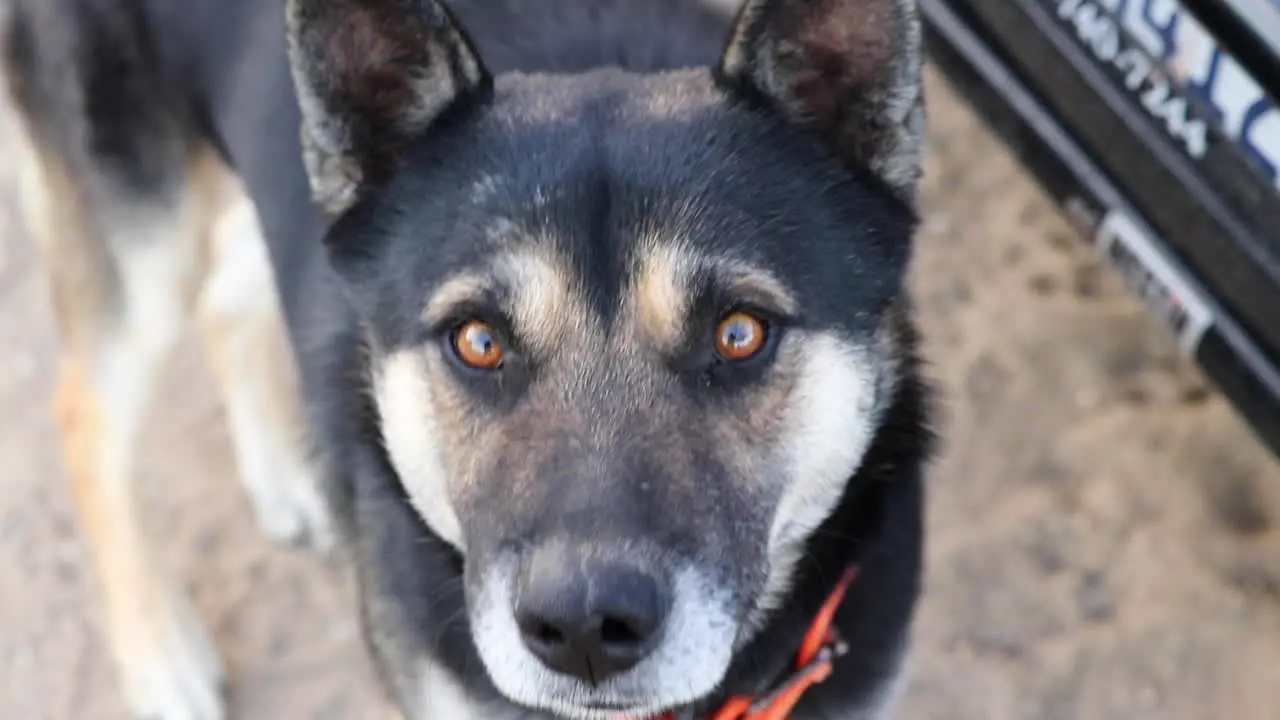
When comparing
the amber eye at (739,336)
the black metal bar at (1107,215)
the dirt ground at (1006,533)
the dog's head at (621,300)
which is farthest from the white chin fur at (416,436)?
the black metal bar at (1107,215)

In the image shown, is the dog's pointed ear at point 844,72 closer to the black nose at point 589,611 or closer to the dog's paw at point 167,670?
the black nose at point 589,611

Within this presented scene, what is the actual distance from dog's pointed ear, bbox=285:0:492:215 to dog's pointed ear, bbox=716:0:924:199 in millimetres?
389

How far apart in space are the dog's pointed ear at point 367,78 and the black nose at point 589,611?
71 cm

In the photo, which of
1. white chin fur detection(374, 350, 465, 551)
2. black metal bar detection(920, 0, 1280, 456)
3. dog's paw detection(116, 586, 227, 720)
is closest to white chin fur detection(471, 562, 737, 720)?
white chin fur detection(374, 350, 465, 551)

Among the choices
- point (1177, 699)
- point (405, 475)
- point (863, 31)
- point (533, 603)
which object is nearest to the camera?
point (533, 603)

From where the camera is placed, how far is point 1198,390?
A: 3705 mm

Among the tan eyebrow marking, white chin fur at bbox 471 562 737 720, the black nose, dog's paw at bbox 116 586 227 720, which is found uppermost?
the tan eyebrow marking

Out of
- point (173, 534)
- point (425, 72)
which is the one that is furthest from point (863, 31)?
point (173, 534)

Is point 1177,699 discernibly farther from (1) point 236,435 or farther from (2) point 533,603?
(1) point 236,435

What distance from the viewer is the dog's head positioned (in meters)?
2.00

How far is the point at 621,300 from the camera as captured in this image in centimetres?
208

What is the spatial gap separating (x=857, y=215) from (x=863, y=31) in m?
0.26

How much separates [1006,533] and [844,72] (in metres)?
1.63

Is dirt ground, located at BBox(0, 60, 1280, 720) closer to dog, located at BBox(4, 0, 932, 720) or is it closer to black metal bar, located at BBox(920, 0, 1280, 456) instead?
black metal bar, located at BBox(920, 0, 1280, 456)
